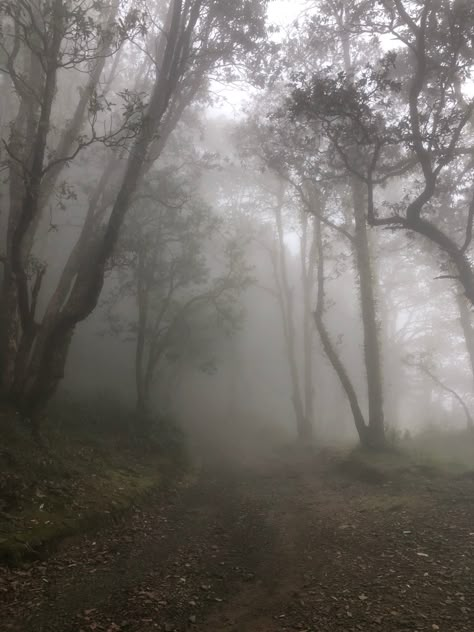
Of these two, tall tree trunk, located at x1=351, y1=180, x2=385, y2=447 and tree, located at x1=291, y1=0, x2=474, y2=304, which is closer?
tree, located at x1=291, y1=0, x2=474, y2=304

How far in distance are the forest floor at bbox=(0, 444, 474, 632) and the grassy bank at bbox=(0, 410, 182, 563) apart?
30 cm

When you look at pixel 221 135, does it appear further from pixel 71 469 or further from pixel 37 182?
pixel 71 469

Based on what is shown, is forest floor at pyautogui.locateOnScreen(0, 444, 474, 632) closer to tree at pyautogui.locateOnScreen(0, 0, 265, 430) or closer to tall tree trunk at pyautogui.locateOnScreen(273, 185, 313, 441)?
tree at pyautogui.locateOnScreen(0, 0, 265, 430)

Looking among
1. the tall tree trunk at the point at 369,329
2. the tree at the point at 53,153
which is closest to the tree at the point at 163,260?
the tree at the point at 53,153

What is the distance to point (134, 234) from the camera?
58.5 feet

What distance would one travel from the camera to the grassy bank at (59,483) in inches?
243

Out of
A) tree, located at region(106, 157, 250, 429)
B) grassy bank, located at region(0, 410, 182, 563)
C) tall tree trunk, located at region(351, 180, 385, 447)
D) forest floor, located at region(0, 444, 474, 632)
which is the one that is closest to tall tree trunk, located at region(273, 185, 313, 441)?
tree, located at region(106, 157, 250, 429)

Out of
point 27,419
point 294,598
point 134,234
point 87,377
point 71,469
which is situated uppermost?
point 134,234

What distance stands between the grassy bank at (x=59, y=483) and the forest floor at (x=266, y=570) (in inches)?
11.8

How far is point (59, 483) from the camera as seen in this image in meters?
8.01

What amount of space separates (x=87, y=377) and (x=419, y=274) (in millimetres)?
22995

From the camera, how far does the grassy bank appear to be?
20.3 feet

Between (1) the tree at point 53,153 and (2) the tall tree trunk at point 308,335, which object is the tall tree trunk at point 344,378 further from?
(1) the tree at point 53,153

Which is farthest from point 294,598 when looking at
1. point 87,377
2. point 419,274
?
point 419,274
